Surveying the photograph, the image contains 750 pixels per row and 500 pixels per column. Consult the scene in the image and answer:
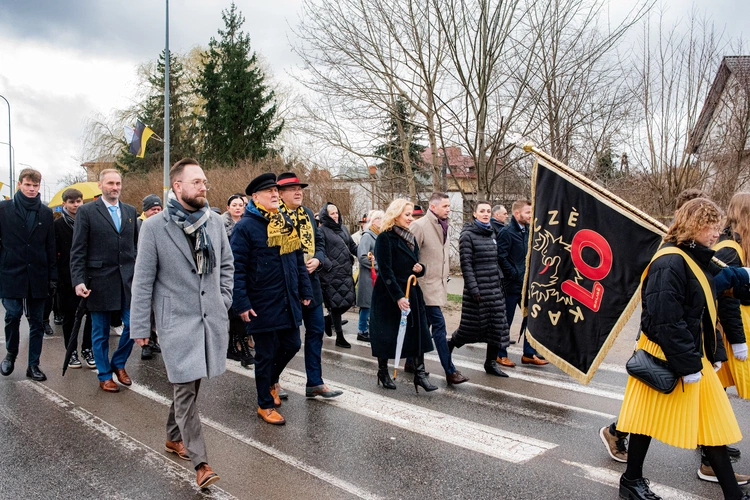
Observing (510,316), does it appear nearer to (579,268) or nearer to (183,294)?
(579,268)

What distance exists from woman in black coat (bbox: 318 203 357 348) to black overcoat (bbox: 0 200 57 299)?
353 centimetres

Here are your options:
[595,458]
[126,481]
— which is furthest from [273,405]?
[595,458]

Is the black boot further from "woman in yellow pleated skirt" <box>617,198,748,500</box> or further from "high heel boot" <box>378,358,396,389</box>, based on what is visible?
"woman in yellow pleated skirt" <box>617,198,748,500</box>

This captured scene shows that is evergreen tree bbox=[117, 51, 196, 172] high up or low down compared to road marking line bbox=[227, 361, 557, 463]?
up

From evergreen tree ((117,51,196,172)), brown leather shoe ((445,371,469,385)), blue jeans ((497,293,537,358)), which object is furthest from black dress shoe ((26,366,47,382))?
evergreen tree ((117,51,196,172))

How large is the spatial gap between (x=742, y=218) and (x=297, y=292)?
366 cm

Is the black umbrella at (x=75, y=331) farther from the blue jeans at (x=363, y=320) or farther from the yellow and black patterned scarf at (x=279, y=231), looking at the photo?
the blue jeans at (x=363, y=320)

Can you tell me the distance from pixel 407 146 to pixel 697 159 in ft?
22.7

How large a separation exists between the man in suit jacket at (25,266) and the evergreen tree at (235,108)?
30.0m

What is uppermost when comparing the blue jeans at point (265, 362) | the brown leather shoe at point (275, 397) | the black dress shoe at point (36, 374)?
the blue jeans at point (265, 362)

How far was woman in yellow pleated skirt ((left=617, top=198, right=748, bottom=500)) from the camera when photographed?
363cm

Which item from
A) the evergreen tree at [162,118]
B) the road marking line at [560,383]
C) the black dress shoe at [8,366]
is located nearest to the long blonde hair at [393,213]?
the road marking line at [560,383]

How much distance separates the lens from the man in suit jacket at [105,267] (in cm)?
623

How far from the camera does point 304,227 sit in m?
6.10
